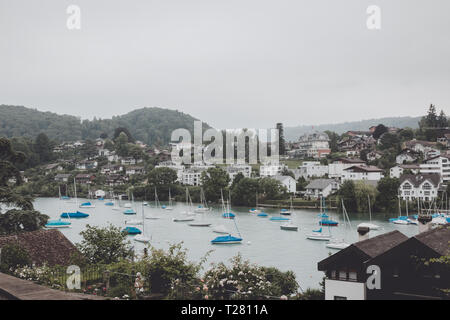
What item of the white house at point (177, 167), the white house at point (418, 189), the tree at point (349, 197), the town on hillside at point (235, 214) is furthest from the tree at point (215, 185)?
the white house at point (418, 189)

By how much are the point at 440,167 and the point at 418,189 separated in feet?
26.0

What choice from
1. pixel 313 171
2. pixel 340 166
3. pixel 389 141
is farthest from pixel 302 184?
pixel 389 141

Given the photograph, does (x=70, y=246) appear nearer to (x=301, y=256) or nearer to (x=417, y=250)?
(x=417, y=250)

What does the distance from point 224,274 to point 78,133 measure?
124075 millimetres

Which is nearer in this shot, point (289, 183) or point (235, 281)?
point (235, 281)

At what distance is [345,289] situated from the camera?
27.3 feet

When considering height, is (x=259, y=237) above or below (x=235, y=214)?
above

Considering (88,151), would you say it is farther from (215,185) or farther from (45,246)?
(45,246)

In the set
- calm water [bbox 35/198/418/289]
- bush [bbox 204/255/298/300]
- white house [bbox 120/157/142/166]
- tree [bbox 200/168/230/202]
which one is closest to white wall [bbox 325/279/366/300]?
bush [bbox 204/255/298/300]

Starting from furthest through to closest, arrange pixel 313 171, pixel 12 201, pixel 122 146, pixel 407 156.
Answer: pixel 122 146 → pixel 313 171 → pixel 407 156 → pixel 12 201

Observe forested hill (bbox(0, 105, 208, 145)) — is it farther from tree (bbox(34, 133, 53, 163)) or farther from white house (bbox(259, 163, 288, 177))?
white house (bbox(259, 163, 288, 177))

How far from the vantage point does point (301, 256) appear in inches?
882

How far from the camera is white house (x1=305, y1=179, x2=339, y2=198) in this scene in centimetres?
4906

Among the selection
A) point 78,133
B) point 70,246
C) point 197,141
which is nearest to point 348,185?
point 70,246
